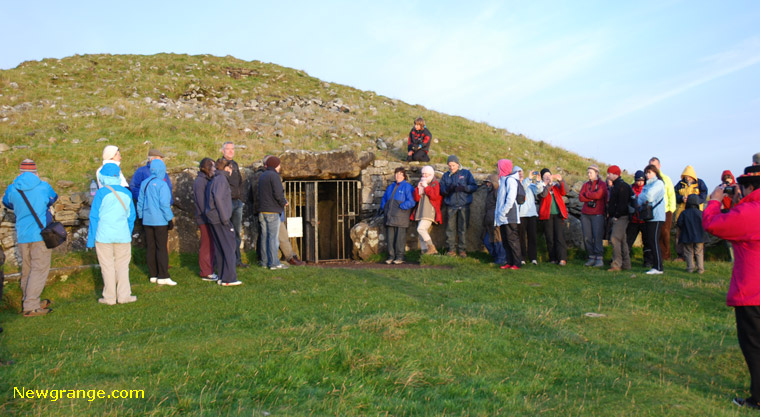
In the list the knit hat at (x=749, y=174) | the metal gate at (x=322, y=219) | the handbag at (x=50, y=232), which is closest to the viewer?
the knit hat at (x=749, y=174)

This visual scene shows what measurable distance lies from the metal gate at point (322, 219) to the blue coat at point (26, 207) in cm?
590

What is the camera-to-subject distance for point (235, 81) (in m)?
25.8

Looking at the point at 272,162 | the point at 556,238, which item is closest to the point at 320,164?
the point at 272,162

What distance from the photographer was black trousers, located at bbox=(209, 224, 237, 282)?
28.2 feet

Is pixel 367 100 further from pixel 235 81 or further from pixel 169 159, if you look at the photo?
pixel 169 159

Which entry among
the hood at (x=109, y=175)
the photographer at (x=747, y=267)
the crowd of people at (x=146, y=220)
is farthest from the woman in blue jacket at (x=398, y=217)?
the photographer at (x=747, y=267)

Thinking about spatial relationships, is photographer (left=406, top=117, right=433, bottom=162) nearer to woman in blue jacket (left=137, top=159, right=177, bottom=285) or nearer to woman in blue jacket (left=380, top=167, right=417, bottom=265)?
woman in blue jacket (left=380, top=167, right=417, bottom=265)

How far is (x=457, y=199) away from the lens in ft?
38.8

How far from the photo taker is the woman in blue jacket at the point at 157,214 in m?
8.72

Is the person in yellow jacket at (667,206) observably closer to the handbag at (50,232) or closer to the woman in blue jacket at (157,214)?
the woman in blue jacket at (157,214)

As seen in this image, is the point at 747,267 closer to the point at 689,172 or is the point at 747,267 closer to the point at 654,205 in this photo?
the point at 654,205

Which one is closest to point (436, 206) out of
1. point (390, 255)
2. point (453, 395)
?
point (390, 255)

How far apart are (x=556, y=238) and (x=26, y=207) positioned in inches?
389

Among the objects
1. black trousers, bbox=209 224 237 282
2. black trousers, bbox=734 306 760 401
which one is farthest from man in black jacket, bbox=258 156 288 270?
black trousers, bbox=734 306 760 401
